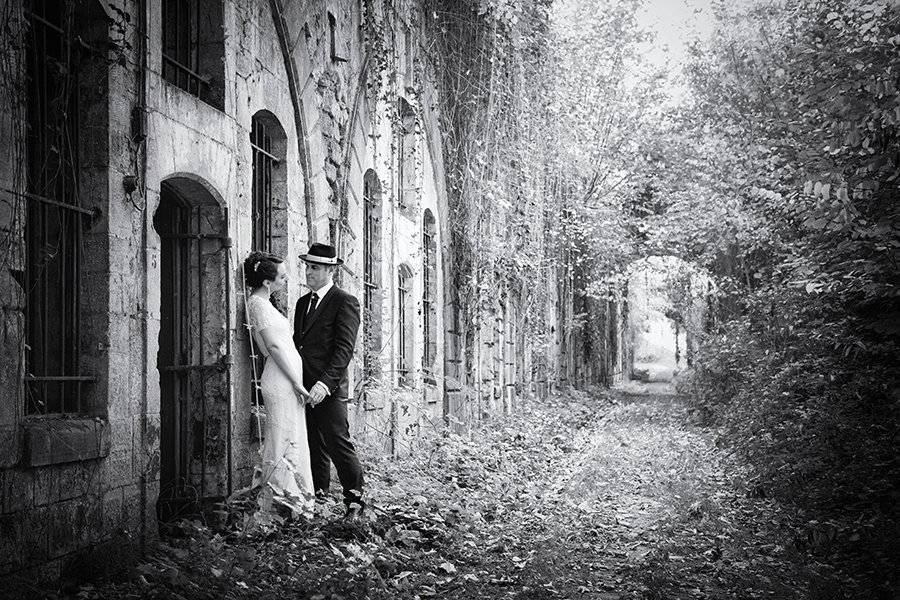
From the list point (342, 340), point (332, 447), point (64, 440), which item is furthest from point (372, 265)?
point (64, 440)

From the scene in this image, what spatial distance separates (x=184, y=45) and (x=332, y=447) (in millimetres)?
3758

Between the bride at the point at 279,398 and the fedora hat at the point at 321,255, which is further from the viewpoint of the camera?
the fedora hat at the point at 321,255

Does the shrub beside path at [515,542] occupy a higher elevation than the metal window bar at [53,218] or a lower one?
lower

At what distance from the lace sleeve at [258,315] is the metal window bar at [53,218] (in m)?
1.50

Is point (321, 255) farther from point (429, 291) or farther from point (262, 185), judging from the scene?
point (429, 291)

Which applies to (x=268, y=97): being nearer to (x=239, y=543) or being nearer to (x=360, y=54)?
(x=360, y=54)

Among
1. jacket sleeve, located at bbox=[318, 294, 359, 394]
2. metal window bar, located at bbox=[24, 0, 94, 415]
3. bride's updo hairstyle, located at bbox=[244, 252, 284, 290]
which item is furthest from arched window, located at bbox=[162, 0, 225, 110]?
jacket sleeve, located at bbox=[318, 294, 359, 394]

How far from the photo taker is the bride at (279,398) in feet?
20.8

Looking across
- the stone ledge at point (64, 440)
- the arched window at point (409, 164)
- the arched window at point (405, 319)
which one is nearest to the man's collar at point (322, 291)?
the stone ledge at point (64, 440)

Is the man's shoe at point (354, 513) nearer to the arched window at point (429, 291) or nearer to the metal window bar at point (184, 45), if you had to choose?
the metal window bar at point (184, 45)

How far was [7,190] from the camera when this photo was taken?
177 inches

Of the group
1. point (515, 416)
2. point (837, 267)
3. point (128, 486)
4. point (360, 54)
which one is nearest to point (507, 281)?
point (515, 416)

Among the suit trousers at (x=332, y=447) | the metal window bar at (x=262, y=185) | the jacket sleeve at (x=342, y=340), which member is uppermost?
the metal window bar at (x=262, y=185)

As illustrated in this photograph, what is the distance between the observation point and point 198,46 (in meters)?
7.00
